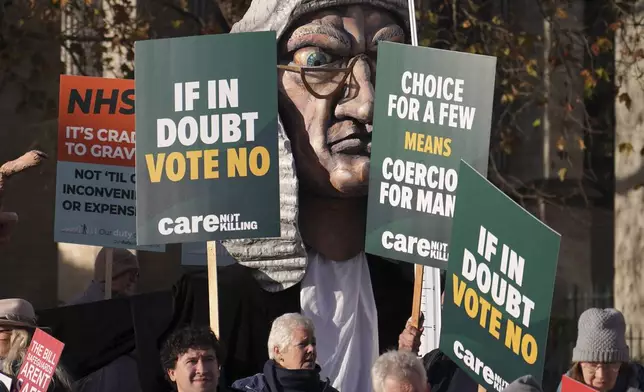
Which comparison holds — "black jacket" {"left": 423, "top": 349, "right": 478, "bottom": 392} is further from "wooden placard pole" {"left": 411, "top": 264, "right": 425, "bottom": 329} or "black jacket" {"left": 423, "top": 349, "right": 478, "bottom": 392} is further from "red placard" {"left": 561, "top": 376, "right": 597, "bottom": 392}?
"red placard" {"left": 561, "top": 376, "right": 597, "bottom": 392}

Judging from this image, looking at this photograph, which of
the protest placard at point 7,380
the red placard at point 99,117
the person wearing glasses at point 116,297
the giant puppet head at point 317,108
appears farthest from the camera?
the red placard at point 99,117

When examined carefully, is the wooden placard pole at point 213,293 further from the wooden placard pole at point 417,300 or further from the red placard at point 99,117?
the red placard at point 99,117

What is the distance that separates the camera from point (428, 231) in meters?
8.80

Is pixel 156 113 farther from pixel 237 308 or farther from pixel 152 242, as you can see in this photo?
pixel 237 308

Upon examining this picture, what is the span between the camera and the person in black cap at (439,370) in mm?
8828

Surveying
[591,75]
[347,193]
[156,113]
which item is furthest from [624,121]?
[156,113]

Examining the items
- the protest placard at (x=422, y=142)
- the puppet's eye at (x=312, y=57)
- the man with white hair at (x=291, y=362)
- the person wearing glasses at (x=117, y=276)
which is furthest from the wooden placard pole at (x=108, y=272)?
the man with white hair at (x=291, y=362)

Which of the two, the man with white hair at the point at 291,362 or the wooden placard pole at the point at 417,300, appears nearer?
the man with white hair at the point at 291,362

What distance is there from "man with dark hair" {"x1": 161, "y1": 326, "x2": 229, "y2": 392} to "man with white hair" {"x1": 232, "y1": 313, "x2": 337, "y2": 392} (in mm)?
250

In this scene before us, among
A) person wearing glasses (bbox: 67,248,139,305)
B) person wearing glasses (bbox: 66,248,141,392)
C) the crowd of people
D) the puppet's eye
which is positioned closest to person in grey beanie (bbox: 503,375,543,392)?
the crowd of people

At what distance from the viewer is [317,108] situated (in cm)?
958

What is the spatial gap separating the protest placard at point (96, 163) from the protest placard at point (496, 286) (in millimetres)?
3125

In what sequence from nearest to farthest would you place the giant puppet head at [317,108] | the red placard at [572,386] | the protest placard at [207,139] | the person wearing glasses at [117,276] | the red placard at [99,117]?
1. the red placard at [572,386]
2. the protest placard at [207,139]
3. the giant puppet head at [317,108]
4. the red placard at [99,117]
5. the person wearing glasses at [117,276]

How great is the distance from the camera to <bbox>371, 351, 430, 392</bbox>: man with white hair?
22.6 ft
